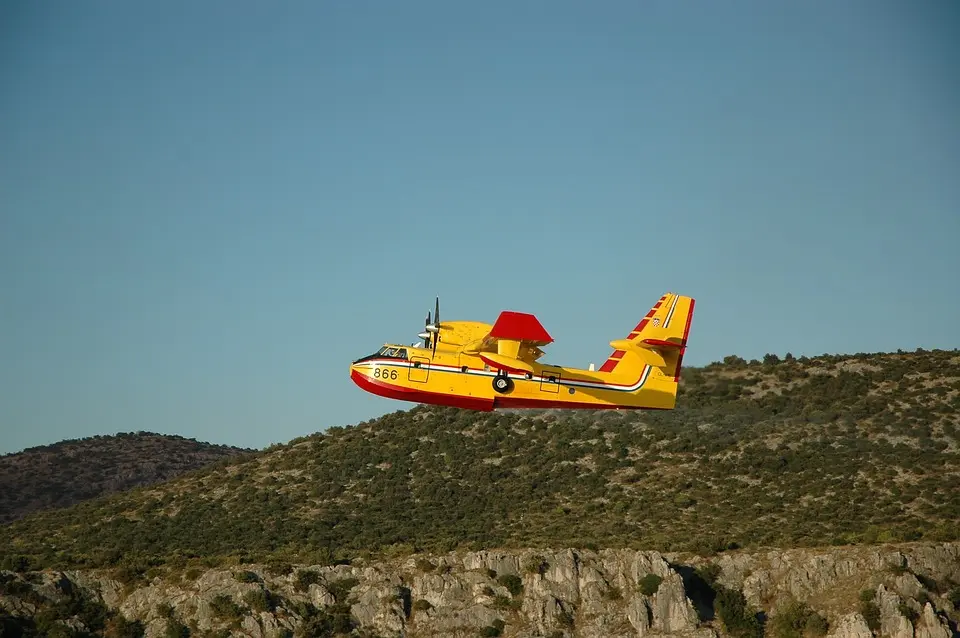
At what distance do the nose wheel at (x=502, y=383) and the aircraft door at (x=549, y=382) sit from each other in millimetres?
1611

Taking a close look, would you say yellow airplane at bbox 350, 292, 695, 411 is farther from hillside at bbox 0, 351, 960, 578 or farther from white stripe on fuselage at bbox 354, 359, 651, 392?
hillside at bbox 0, 351, 960, 578

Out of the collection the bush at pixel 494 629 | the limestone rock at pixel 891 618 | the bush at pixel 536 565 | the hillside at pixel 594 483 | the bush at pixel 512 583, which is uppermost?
the hillside at pixel 594 483

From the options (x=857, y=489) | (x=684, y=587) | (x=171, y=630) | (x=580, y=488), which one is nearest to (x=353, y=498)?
(x=580, y=488)

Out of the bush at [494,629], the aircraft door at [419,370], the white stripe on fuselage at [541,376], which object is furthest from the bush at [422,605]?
the white stripe on fuselage at [541,376]

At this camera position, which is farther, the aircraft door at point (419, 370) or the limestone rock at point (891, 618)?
the limestone rock at point (891, 618)

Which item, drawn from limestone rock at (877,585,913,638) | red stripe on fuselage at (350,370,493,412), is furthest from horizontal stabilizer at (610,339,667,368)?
limestone rock at (877,585,913,638)

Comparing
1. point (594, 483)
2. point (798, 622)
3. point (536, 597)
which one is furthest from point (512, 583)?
point (594, 483)

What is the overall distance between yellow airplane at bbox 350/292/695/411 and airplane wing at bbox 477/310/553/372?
0.05 meters

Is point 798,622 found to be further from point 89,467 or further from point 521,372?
point 89,467

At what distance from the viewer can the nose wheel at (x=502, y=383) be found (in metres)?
64.2

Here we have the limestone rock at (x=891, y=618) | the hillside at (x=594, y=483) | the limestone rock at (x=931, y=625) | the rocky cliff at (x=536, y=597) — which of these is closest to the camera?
the limestone rock at (x=891, y=618)

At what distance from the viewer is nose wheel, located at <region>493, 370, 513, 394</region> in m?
64.2

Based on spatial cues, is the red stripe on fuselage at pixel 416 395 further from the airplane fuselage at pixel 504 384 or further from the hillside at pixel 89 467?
the hillside at pixel 89 467

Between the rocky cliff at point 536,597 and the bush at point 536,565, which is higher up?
the bush at point 536,565
